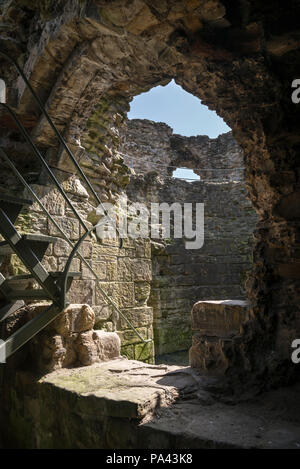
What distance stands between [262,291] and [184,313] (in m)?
5.90

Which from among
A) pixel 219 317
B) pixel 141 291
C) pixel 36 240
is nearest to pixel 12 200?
pixel 36 240

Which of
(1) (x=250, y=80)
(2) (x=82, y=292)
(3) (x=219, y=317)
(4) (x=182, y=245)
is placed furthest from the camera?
(4) (x=182, y=245)

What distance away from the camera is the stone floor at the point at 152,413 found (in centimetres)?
180

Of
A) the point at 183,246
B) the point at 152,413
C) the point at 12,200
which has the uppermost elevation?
the point at 183,246

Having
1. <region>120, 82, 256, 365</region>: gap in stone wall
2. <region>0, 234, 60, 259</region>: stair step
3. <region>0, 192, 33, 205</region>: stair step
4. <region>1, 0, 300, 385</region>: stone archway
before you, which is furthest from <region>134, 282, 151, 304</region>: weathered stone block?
<region>0, 192, 33, 205</region>: stair step

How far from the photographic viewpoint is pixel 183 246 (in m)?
8.75

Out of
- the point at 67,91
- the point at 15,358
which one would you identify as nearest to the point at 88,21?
the point at 67,91

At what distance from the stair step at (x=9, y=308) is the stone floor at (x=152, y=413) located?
71 centimetres

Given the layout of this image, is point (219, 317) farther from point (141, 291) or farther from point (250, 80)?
point (141, 291)

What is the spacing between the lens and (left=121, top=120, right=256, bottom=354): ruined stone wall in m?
8.06

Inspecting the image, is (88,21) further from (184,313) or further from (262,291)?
(184,313)

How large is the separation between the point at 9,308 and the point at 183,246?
245 inches

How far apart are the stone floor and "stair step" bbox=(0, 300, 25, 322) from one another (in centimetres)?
71
